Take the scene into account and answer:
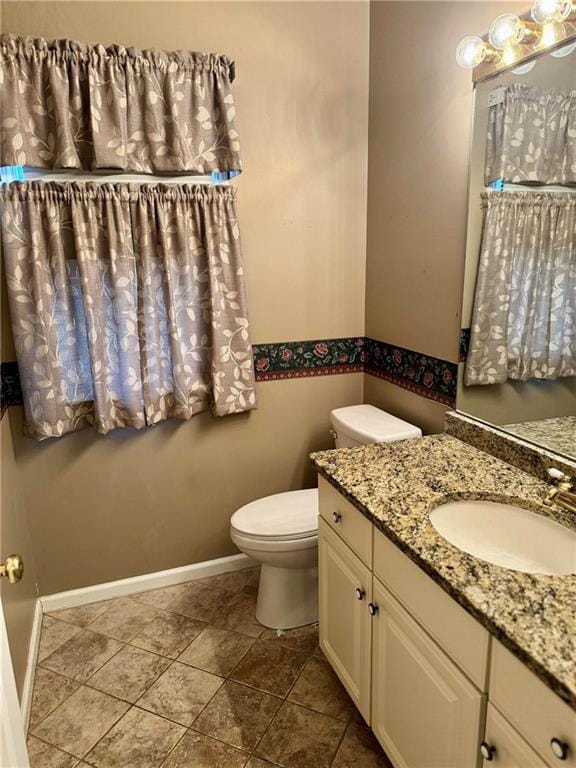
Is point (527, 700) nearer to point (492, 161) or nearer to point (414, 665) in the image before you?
point (414, 665)

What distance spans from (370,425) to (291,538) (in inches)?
22.3

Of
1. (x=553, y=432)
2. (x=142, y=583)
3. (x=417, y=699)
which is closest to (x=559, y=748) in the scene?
(x=417, y=699)

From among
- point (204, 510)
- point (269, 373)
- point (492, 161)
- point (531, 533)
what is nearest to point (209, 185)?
point (269, 373)

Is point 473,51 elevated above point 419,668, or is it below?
above

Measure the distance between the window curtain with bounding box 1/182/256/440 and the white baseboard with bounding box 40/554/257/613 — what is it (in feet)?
2.58

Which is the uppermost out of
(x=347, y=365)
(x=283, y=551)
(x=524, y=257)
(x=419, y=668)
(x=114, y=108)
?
(x=114, y=108)

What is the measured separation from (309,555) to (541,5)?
6.15 ft

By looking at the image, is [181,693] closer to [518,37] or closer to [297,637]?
[297,637]

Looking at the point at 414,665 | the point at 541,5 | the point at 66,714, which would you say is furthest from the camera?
the point at 66,714

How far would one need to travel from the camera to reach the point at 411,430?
2039mm

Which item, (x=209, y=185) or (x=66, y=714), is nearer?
(x=66, y=714)

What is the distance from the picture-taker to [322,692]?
1813mm

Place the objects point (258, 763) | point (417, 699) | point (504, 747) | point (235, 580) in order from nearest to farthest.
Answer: point (504, 747) < point (417, 699) < point (258, 763) < point (235, 580)

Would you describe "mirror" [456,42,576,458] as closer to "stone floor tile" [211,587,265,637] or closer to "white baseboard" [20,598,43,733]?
"stone floor tile" [211,587,265,637]
